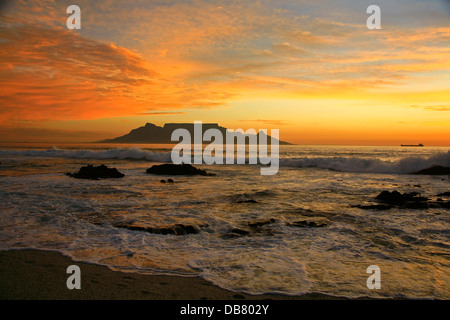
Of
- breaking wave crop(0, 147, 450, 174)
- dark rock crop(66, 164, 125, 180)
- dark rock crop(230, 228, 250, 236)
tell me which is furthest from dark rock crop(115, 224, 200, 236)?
breaking wave crop(0, 147, 450, 174)

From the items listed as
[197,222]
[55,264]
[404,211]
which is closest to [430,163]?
[404,211]

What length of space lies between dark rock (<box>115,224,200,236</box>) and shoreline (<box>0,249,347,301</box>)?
2.03 metres

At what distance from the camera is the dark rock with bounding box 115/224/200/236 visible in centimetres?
632

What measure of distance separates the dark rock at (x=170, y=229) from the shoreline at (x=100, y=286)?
6.65 feet

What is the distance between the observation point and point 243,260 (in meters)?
4.76

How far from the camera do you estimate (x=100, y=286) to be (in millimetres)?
3730

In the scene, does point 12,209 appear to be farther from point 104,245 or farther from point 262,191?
point 262,191

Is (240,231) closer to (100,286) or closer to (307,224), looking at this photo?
(307,224)

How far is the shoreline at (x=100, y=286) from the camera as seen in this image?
137 inches

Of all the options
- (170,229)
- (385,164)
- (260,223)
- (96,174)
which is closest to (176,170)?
(96,174)

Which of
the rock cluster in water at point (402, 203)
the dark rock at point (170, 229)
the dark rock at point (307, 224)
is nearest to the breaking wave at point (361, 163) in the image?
the rock cluster in water at point (402, 203)

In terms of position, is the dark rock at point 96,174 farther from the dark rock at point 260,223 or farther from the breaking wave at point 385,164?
the breaking wave at point 385,164

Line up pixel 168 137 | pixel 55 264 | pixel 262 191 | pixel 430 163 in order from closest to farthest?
pixel 55 264
pixel 262 191
pixel 430 163
pixel 168 137
